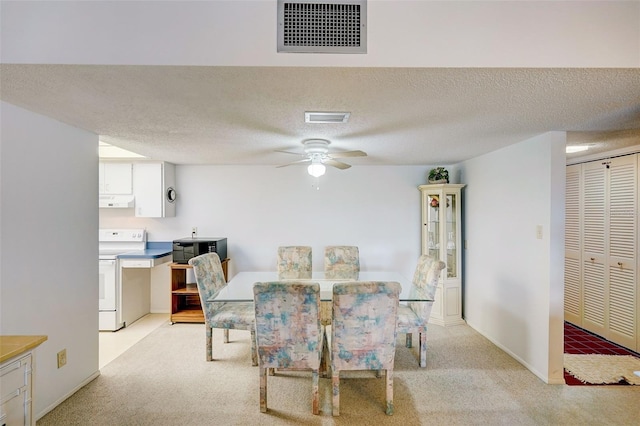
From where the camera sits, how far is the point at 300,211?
4.43 meters

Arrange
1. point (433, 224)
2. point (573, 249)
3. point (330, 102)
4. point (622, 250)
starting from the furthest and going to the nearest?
point (433, 224) → point (573, 249) → point (622, 250) → point (330, 102)

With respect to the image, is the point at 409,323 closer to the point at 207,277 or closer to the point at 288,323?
the point at 288,323

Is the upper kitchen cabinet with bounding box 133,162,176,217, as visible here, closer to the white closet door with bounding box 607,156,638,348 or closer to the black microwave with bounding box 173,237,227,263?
the black microwave with bounding box 173,237,227,263

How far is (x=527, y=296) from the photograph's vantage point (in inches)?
A: 111

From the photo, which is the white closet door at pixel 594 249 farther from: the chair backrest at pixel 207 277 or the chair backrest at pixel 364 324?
the chair backrest at pixel 207 277

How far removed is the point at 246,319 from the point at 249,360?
18.8 inches

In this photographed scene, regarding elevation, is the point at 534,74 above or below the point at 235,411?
above

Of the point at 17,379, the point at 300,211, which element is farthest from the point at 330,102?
the point at 300,211

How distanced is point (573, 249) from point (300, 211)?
3.65m

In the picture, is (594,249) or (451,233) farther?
(451,233)

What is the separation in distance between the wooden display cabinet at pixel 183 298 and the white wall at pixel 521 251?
3.41 m

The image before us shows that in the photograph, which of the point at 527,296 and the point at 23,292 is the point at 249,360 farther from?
the point at 527,296

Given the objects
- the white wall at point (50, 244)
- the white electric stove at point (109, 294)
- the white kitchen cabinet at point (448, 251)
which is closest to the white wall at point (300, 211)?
the white kitchen cabinet at point (448, 251)

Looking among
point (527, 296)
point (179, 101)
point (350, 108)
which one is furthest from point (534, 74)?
point (527, 296)
